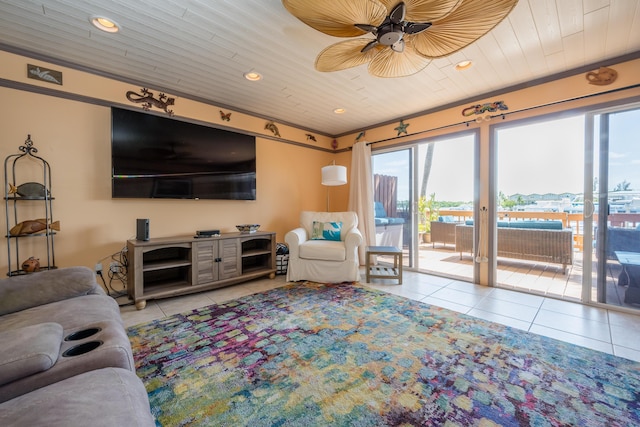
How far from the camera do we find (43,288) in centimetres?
150

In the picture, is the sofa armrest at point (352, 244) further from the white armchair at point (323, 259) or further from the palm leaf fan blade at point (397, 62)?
the palm leaf fan blade at point (397, 62)

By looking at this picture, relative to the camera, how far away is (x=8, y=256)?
2.16 metres

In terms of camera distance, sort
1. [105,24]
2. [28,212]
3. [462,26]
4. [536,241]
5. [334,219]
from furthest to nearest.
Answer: [334,219] < [536,241] < [28,212] < [105,24] < [462,26]

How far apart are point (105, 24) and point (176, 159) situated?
1313 millimetres

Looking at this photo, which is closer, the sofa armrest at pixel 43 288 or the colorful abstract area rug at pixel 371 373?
the colorful abstract area rug at pixel 371 373

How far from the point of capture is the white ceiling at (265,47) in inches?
69.7

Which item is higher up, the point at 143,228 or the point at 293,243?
the point at 143,228

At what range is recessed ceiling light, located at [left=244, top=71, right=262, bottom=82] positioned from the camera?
102 inches

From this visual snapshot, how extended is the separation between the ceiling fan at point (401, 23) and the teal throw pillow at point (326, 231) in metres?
2.27

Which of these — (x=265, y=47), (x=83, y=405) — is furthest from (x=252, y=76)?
(x=83, y=405)

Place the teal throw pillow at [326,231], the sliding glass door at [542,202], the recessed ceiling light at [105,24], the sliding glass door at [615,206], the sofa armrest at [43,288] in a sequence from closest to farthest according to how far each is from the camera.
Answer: the sofa armrest at [43,288] < the recessed ceiling light at [105,24] < the sliding glass door at [615,206] < the sliding glass door at [542,202] < the teal throw pillow at [326,231]

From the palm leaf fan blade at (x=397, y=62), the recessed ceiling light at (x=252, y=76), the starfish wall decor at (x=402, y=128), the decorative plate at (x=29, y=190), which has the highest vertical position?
the recessed ceiling light at (x=252, y=76)

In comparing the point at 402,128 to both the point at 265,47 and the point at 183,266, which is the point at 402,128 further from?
the point at 183,266

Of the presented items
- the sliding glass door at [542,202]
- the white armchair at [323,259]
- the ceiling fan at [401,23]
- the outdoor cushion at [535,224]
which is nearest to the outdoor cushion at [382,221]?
the white armchair at [323,259]
